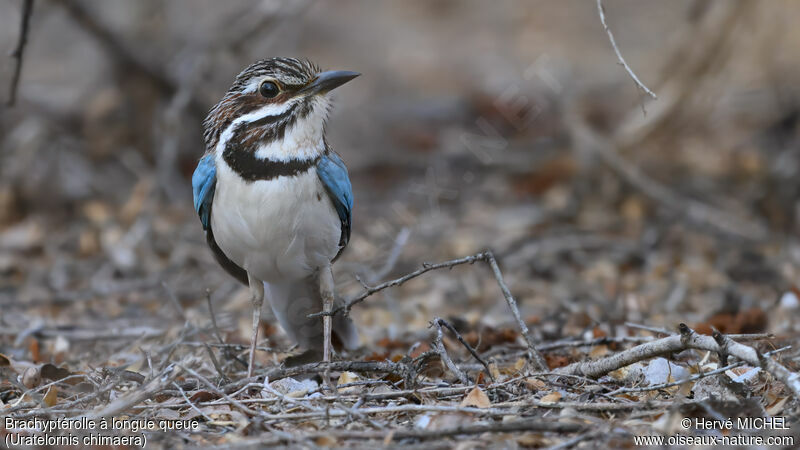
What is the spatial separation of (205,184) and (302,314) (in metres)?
1.09

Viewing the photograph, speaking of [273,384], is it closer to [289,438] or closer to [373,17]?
[289,438]

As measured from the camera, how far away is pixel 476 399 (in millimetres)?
4312

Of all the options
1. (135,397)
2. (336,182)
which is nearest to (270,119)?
(336,182)

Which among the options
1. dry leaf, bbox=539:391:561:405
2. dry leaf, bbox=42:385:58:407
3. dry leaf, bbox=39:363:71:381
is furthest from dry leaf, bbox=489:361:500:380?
dry leaf, bbox=39:363:71:381

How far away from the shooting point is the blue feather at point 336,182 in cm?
497

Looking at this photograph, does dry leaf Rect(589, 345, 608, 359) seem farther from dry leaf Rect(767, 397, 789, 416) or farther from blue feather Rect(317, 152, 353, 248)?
blue feather Rect(317, 152, 353, 248)

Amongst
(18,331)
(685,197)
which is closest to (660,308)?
(685,197)

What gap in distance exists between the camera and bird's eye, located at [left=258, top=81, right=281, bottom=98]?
5.01 metres

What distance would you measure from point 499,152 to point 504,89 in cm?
222

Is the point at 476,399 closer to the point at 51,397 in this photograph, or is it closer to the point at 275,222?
the point at 275,222

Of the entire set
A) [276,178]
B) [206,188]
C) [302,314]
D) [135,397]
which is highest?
[206,188]

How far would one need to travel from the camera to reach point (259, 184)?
480 centimetres

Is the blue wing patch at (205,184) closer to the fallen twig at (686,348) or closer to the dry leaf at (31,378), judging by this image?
the dry leaf at (31,378)

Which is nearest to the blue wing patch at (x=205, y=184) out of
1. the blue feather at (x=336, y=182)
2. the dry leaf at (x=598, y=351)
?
the blue feather at (x=336, y=182)
